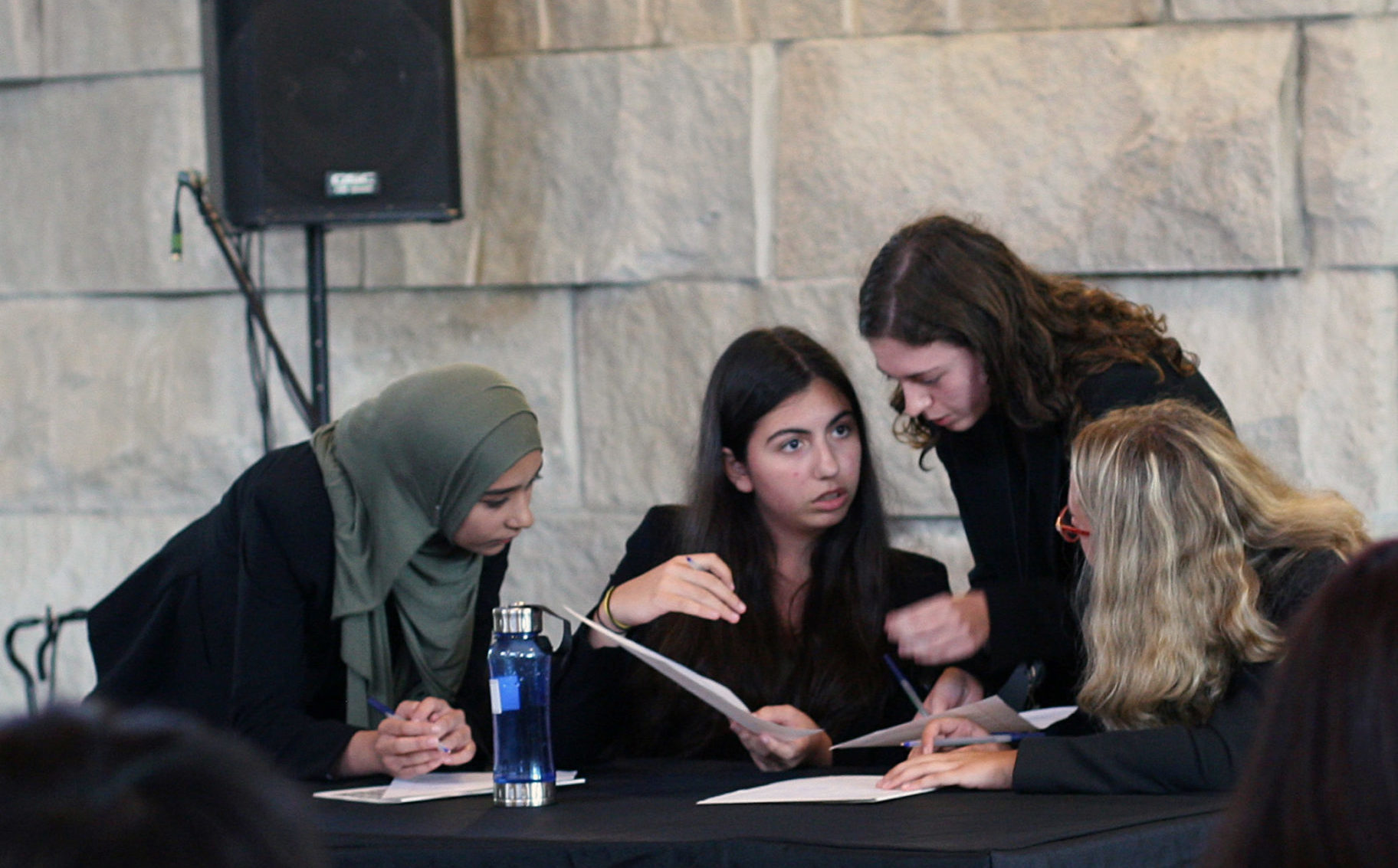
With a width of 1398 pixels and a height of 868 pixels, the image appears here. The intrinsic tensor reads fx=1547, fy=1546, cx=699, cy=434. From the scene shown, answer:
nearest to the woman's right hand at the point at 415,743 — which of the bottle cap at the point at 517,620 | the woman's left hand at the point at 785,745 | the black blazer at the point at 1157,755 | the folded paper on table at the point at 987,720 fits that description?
the bottle cap at the point at 517,620

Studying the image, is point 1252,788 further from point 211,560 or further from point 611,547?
point 611,547

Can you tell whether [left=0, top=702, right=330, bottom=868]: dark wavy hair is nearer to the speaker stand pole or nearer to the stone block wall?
the stone block wall

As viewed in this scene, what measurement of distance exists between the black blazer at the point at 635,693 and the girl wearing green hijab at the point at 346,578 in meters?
0.14

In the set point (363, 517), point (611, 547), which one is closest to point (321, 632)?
point (363, 517)

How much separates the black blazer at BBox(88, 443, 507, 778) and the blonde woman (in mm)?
876

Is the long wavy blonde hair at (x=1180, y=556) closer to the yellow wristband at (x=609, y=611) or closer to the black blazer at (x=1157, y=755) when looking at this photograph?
the black blazer at (x=1157, y=755)

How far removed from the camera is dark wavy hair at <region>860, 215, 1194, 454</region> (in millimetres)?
2172

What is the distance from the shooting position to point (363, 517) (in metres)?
2.28

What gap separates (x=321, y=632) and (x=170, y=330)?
142 centimetres

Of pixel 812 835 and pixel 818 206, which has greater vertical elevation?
pixel 818 206

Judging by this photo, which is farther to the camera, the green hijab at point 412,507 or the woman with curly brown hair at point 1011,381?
the green hijab at point 412,507

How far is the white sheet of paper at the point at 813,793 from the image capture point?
160 centimetres

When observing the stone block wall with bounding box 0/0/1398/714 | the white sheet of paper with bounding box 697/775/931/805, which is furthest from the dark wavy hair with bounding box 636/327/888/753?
the white sheet of paper with bounding box 697/775/931/805

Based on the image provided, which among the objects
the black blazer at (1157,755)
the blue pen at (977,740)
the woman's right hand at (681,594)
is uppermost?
the woman's right hand at (681,594)
